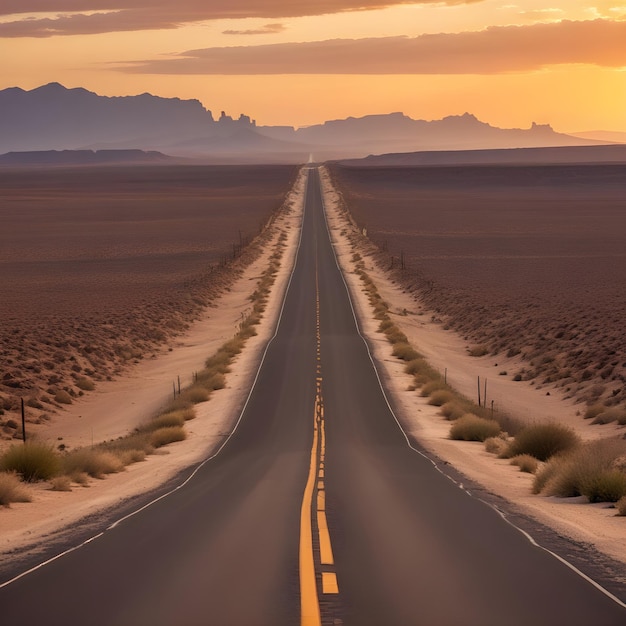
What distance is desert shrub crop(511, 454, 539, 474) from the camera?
22.1 metres

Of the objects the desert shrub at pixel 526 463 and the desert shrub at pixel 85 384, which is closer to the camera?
the desert shrub at pixel 526 463

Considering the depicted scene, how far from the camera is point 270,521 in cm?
1416

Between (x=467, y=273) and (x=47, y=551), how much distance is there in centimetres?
6872

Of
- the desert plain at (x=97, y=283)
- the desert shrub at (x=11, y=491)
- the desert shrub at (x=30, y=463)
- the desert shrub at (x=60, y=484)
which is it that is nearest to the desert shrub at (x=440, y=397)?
the desert plain at (x=97, y=283)

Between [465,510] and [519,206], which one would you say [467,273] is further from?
[519,206]

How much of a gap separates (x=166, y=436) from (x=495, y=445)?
9498 millimetres

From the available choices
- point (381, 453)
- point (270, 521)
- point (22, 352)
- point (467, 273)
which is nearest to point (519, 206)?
point (467, 273)

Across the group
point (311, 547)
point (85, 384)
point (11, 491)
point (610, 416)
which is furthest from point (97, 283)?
point (311, 547)

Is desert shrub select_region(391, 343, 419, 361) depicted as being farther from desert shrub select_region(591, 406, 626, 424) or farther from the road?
the road

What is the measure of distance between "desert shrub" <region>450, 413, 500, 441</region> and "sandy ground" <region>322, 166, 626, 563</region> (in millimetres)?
415

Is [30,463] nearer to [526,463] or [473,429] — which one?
[526,463]

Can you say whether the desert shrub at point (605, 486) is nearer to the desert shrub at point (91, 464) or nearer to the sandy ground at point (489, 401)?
the sandy ground at point (489, 401)

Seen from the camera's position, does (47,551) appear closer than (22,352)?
Yes

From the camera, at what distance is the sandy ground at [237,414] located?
14922 mm
